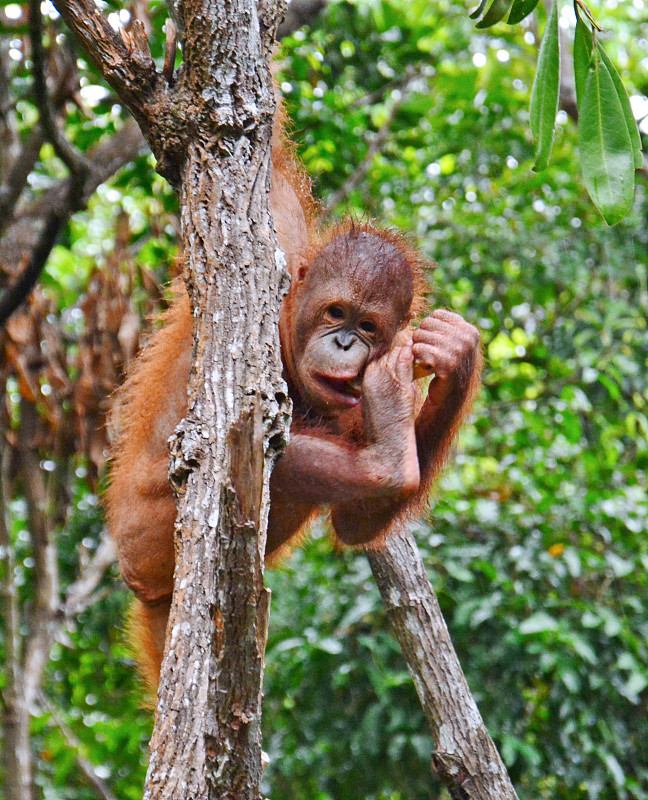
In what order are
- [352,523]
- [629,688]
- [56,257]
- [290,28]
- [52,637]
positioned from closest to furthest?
[352,523], [629,688], [290,28], [52,637], [56,257]

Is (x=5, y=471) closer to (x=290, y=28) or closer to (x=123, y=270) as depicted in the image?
(x=123, y=270)

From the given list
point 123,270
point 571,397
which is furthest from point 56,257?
point 571,397

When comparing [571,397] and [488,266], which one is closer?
[571,397]

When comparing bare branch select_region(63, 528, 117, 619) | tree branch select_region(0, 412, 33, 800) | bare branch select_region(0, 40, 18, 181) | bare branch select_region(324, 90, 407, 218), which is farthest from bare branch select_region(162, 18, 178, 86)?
bare branch select_region(324, 90, 407, 218)

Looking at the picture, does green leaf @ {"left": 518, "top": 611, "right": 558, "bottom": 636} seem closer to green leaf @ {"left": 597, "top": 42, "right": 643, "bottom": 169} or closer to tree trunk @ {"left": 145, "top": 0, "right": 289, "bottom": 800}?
green leaf @ {"left": 597, "top": 42, "right": 643, "bottom": 169}

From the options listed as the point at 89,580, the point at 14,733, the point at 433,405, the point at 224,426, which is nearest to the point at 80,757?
the point at 14,733

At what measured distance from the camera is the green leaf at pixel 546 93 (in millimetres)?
2008

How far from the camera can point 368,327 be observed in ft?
8.25

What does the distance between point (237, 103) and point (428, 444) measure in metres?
1.14

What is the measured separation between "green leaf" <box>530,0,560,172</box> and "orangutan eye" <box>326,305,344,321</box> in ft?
2.30

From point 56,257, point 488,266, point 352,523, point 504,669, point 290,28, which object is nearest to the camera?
point 352,523

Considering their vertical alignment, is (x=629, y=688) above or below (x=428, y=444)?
below

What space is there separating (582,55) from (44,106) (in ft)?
7.06

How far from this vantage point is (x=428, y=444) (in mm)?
2572
